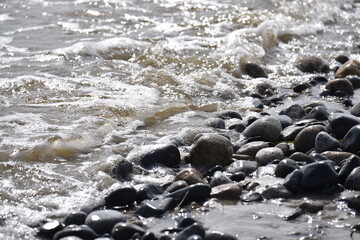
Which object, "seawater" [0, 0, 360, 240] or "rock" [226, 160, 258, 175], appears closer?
"seawater" [0, 0, 360, 240]

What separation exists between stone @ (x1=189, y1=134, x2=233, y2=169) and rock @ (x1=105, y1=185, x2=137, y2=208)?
75cm

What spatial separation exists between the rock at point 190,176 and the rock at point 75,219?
704 millimetres

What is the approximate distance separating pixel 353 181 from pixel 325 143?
62cm

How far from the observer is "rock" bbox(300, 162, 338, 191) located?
3.48 metres

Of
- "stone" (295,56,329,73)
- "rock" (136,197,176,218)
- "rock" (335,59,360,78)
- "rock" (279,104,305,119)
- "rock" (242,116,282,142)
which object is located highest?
"rock" (136,197,176,218)

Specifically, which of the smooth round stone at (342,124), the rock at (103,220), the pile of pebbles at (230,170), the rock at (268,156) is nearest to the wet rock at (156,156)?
the pile of pebbles at (230,170)

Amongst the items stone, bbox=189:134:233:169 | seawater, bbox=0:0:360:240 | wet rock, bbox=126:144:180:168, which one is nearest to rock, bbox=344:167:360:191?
seawater, bbox=0:0:360:240

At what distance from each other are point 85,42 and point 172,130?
107 inches

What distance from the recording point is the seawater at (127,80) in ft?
11.3

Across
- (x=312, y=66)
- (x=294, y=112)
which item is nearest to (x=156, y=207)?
(x=294, y=112)

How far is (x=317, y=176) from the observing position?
349 centimetres

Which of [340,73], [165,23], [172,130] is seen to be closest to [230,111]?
[172,130]

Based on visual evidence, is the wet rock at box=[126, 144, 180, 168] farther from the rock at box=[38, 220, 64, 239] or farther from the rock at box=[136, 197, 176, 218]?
the rock at box=[38, 220, 64, 239]

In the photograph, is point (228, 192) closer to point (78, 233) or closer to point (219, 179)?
point (219, 179)
